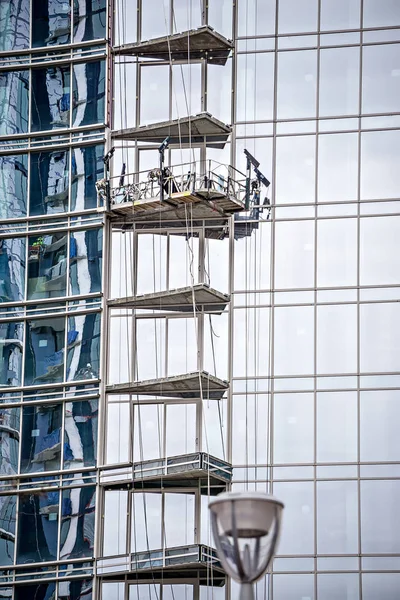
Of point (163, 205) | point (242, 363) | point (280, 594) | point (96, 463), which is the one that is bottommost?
point (280, 594)

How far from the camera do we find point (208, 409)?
111 feet

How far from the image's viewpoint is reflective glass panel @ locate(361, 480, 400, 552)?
32.9 meters

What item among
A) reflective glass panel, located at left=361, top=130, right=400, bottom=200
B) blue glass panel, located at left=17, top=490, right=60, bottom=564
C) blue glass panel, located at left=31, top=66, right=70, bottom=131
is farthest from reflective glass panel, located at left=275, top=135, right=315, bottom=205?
blue glass panel, located at left=17, top=490, right=60, bottom=564

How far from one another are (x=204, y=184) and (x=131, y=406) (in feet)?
16.4

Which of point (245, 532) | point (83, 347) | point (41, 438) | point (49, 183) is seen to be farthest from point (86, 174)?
point (245, 532)

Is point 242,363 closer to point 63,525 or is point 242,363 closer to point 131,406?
point 131,406

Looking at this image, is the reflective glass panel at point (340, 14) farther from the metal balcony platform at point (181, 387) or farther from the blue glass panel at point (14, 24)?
the metal balcony platform at point (181, 387)

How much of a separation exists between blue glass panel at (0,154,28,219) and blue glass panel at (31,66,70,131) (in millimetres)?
880

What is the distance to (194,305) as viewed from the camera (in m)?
33.3

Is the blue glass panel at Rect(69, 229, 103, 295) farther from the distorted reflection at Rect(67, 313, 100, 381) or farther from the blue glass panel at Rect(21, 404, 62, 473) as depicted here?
the blue glass panel at Rect(21, 404, 62, 473)

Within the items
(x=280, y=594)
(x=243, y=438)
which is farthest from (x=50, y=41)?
(x=280, y=594)

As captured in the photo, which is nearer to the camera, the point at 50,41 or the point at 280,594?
the point at 280,594

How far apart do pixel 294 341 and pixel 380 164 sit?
4314 millimetres

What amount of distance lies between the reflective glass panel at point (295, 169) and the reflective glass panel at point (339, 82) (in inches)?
33.1
